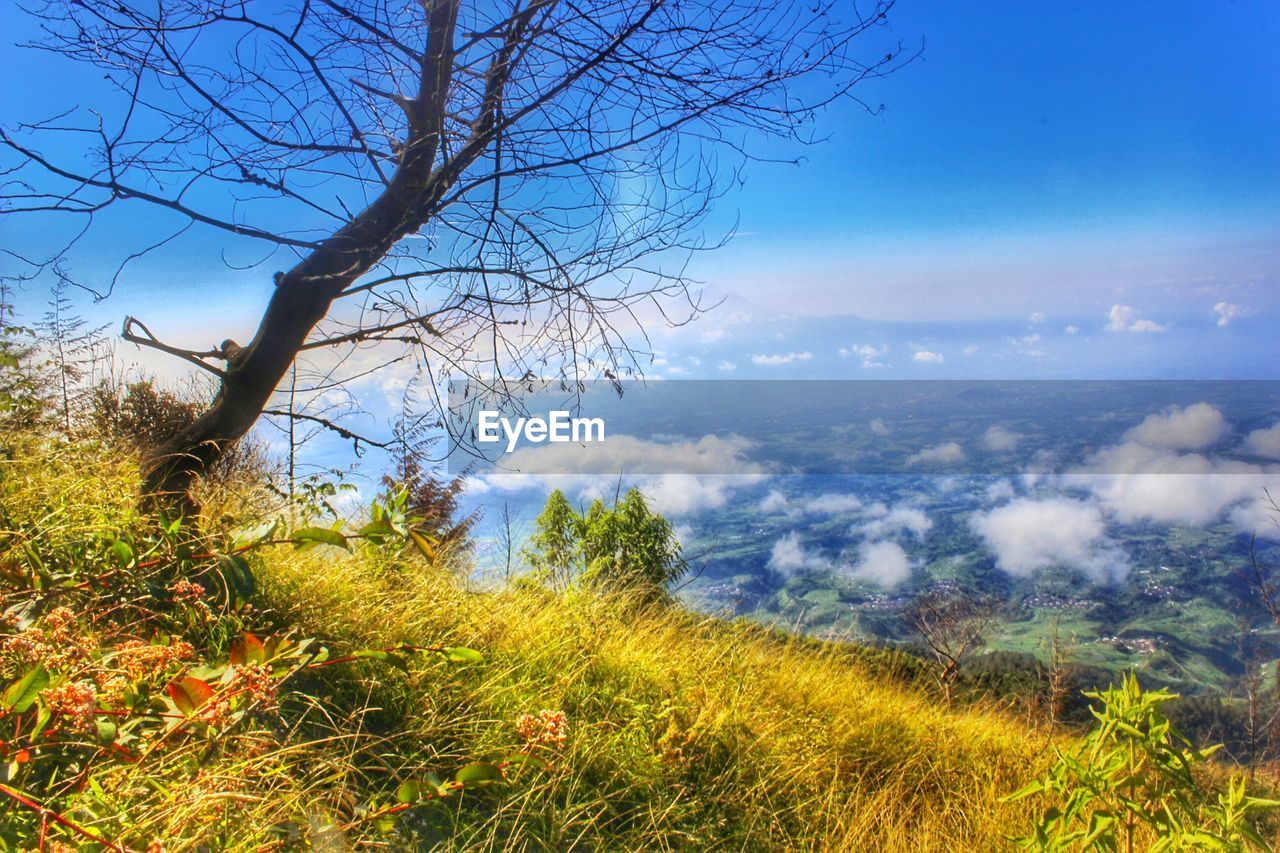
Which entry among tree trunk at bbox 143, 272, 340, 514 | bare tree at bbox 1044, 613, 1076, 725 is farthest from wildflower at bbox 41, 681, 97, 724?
bare tree at bbox 1044, 613, 1076, 725

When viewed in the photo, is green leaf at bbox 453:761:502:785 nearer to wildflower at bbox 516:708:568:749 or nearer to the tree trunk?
wildflower at bbox 516:708:568:749

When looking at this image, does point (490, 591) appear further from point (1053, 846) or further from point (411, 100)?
point (1053, 846)

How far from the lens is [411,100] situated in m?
2.98

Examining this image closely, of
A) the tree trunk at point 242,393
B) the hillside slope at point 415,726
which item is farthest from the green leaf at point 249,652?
the tree trunk at point 242,393

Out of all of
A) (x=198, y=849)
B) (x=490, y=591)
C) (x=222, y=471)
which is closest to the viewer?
(x=198, y=849)

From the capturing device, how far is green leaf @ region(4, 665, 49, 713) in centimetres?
143

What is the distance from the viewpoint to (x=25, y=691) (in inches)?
57.1

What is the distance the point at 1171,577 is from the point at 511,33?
2438 cm

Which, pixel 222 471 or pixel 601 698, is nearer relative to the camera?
pixel 601 698

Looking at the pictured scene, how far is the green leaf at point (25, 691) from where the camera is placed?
1.43 meters

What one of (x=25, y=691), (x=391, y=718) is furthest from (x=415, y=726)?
(x=25, y=691)

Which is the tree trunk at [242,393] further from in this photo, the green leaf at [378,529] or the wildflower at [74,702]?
the wildflower at [74,702]

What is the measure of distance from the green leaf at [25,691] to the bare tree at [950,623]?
6.05 m

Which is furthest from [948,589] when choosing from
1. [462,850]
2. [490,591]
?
[462,850]
